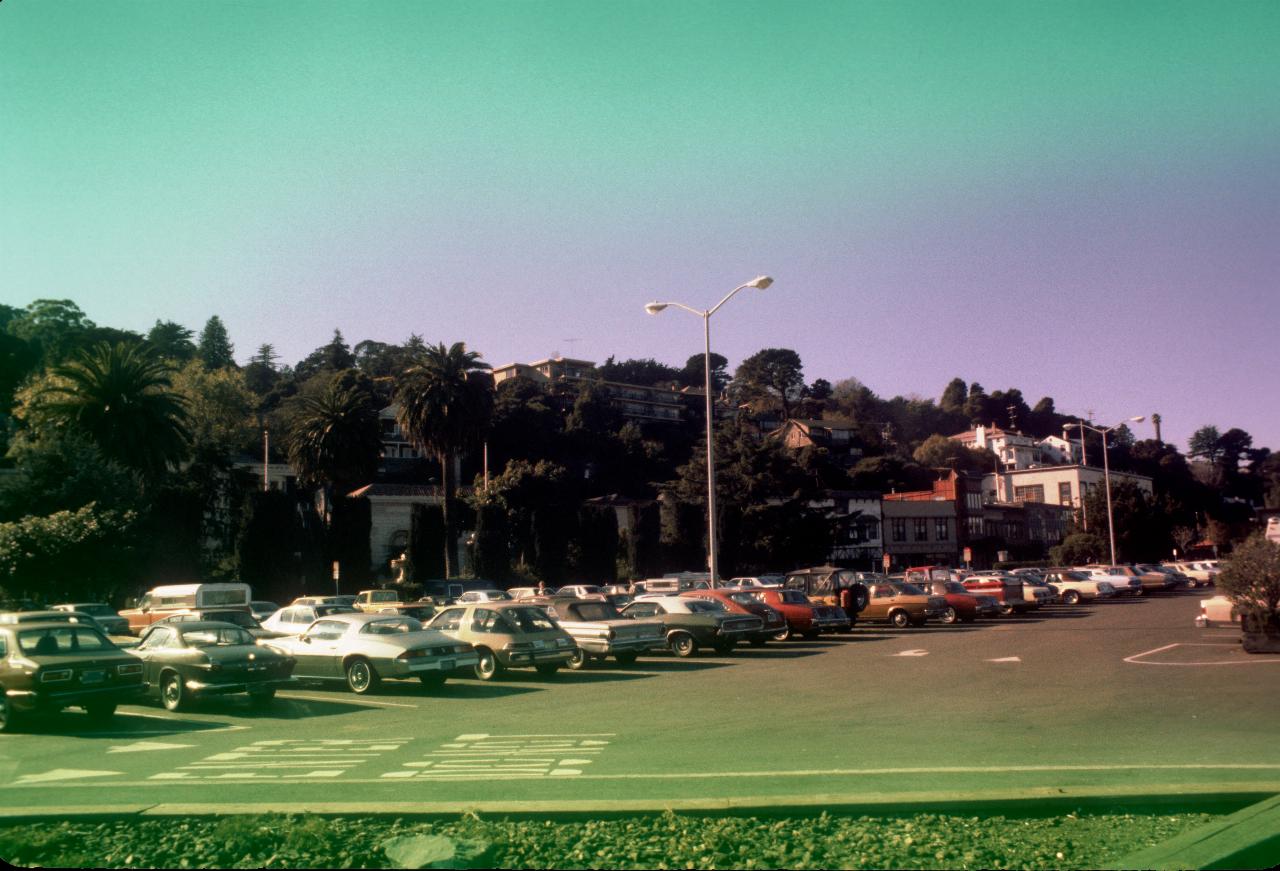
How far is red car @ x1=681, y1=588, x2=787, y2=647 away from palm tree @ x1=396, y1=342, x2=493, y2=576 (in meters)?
32.5

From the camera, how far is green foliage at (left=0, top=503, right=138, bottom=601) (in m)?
34.2

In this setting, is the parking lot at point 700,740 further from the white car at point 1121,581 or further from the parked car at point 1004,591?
the white car at point 1121,581

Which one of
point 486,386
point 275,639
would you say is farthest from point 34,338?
point 275,639

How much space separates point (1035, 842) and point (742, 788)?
2.77 m

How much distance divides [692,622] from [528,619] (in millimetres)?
5531

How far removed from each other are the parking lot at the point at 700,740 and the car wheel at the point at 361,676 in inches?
25.2

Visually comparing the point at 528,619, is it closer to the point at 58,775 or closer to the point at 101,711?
the point at 101,711

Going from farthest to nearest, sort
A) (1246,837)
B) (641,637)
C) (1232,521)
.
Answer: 1. (1232,521)
2. (641,637)
3. (1246,837)

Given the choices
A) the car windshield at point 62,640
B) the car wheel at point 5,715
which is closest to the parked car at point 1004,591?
the car windshield at point 62,640

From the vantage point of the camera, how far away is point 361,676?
18.9 meters

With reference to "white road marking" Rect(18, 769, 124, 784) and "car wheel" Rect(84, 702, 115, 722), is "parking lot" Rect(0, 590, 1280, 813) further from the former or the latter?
"car wheel" Rect(84, 702, 115, 722)

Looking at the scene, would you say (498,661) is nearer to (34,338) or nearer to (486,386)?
(486,386)

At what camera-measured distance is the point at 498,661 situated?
20406mm

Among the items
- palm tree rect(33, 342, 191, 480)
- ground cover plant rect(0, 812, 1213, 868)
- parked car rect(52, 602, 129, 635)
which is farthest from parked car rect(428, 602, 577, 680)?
palm tree rect(33, 342, 191, 480)
